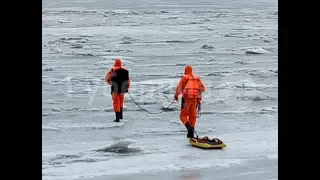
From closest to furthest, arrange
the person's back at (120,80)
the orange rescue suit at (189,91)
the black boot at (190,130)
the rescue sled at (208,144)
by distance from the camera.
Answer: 1. the rescue sled at (208,144)
2. the orange rescue suit at (189,91)
3. the black boot at (190,130)
4. the person's back at (120,80)

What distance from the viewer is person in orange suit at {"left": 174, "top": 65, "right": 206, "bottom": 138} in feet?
31.7

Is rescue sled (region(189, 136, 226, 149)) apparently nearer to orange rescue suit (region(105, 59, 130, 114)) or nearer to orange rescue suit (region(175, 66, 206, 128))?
orange rescue suit (region(175, 66, 206, 128))

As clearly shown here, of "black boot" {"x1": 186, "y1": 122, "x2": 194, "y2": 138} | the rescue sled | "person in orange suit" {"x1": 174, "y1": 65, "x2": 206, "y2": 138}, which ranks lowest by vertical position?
the rescue sled

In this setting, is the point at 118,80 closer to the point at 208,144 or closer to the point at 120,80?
the point at 120,80

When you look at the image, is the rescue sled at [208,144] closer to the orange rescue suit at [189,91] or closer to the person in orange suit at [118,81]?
the orange rescue suit at [189,91]

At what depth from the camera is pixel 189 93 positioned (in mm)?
9703

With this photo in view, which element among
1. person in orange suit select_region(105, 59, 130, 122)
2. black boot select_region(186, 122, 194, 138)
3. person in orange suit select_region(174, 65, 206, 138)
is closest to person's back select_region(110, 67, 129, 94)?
person in orange suit select_region(105, 59, 130, 122)

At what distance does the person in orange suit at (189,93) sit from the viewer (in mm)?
9664

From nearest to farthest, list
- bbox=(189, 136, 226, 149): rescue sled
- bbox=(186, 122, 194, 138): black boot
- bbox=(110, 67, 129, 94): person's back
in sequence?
bbox=(189, 136, 226, 149): rescue sled
bbox=(186, 122, 194, 138): black boot
bbox=(110, 67, 129, 94): person's back

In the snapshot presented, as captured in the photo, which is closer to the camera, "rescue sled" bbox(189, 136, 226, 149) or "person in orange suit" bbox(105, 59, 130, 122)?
"rescue sled" bbox(189, 136, 226, 149)

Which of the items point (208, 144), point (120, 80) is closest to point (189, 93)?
point (208, 144)

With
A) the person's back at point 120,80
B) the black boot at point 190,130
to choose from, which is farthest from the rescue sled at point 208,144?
the person's back at point 120,80
